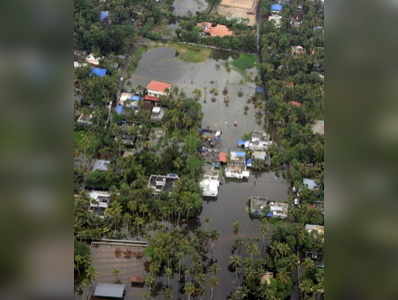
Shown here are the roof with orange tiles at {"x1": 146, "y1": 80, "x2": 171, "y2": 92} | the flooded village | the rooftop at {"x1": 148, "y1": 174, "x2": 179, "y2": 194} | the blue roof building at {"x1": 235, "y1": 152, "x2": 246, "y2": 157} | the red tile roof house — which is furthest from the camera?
the roof with orange tiles at {"x1": 146, "y1": 80, "x2": 171, "y2": 92}

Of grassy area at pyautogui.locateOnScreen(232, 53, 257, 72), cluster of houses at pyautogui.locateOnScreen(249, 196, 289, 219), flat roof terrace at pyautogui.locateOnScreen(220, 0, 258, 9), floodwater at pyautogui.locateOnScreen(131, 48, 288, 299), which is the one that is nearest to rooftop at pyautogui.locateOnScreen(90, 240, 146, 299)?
floodwater at pyautogui.locateOnScreen(131, 48, 288, 299)

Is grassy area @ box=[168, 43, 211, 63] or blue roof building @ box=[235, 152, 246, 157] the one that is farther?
grassy area @ box=[168, 43, 211, 63]

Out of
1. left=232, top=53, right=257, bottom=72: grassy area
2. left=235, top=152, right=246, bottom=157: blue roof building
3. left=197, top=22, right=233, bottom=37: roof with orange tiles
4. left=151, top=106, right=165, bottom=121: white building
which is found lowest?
left=235, top=152, right=246, bottom=157: blue roof building

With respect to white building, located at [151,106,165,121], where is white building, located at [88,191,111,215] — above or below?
below

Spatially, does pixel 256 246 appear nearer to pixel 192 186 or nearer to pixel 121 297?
pixel 192 186

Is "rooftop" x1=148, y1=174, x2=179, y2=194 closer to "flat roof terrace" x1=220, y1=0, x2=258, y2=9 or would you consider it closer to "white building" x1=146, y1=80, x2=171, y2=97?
"white building" x1=146, y1=80, x2=171, y2=97

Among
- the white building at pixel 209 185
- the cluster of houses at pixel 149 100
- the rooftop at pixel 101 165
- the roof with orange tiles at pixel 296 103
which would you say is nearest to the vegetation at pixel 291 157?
the roof with orange tiles at pixel 296 103

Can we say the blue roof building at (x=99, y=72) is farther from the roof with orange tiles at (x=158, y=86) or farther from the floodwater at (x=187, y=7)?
the floodwater at (x=187, y=7)

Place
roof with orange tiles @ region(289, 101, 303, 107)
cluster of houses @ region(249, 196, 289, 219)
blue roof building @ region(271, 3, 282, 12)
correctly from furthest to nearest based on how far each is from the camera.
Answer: blue roof building @ region(271, 3, 282, 12) → roof with orange tiles @ region(289, 101, 303, 107) → cluster of houses @ region(249, 196, 289, 219)
